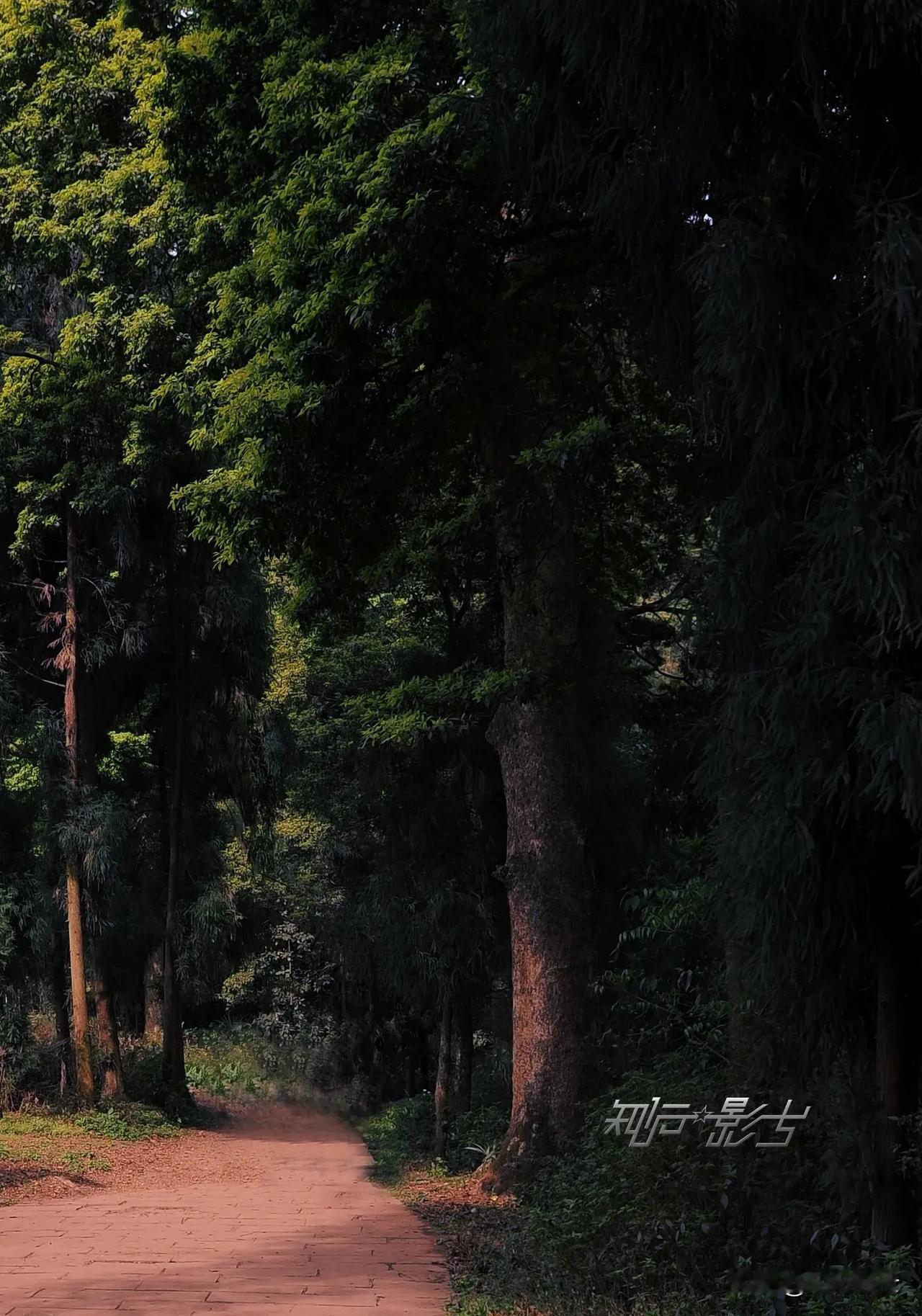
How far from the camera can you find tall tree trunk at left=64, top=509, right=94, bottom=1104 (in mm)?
18312

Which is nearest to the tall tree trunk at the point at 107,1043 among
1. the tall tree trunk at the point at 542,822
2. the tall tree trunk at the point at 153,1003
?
the tall tree trunk at the point at 153,1003

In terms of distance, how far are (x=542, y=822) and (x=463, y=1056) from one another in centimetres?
831

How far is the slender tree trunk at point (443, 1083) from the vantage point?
1608 centimetres

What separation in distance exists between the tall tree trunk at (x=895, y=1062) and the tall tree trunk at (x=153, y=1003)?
2156cm

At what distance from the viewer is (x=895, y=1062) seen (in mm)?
5609

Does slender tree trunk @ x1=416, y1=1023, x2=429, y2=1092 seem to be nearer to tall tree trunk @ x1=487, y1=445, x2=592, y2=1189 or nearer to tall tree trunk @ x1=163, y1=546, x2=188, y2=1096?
tall tree trunk @ x1=163, y1=546, x2=188, y2=1096

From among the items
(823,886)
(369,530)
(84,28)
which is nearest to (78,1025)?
(369,530)

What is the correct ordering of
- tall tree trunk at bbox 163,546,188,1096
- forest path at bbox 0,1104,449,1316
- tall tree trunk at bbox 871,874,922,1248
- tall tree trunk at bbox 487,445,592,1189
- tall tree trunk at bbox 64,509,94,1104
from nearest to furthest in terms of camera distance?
tall tree trunk at bbox 871,874,922,1248 → forest path at bbox 0,1104,449,1316 → tall tree trunk at bbox 487,445,592,1189 → tall tree trunk at bbox 64,509,94,1104 → tall tree trunk at bbox 163,546,188,1096

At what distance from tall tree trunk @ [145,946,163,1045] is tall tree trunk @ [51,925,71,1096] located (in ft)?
11.4

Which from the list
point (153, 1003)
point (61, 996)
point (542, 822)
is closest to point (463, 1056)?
point (61, 996)

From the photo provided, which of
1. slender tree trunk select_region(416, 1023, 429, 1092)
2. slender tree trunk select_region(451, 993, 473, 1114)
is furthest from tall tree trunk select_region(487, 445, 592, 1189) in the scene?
slender tree trunk select_region(416, 1023, 429, 1092)

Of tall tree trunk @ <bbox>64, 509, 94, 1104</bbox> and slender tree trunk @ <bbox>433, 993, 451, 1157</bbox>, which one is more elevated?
tall tree trunk @ <bbox>64, 509, 94, 1104</bbox>

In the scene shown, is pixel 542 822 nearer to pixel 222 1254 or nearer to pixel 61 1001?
pixel 222 1254

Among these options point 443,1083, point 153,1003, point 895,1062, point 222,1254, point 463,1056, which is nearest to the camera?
point 895,1062
